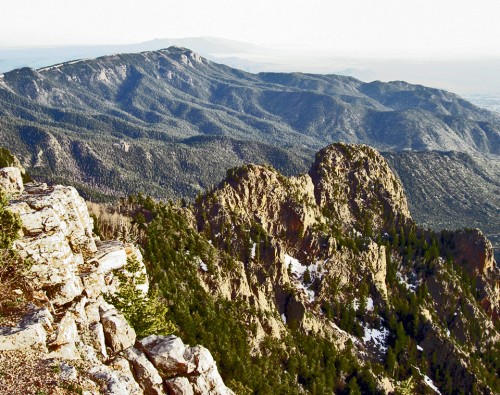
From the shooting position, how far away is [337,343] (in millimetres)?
128125

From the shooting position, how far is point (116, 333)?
45938 mm

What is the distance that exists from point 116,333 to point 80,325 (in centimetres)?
380

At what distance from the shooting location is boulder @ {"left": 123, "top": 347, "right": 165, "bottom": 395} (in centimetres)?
4155

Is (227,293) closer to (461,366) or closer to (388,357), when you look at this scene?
(388,357)

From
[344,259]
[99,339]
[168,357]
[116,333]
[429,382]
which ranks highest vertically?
[99,339]

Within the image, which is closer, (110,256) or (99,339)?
(99,339)

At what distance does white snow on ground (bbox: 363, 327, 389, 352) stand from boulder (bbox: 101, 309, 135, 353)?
360 ft

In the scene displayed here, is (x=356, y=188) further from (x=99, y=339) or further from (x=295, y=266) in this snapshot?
(x=99, y=339)

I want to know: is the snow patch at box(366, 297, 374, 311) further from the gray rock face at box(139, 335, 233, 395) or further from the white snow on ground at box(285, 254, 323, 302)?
the gray rock face at box(139, 335, 233, 395)

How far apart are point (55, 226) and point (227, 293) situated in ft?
223

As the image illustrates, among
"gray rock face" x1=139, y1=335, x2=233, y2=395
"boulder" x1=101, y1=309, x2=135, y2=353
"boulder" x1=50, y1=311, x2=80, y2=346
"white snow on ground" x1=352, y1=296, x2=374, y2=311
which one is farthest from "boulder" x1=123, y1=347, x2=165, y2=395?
"white snow on ground" x1=352, y1=296, x2=374, y2=311

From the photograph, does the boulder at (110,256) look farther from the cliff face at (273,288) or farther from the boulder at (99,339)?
the boulder at (99,339)

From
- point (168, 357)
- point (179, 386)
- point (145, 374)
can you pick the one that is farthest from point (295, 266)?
point (145, 374)

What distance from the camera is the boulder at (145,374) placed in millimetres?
41547
